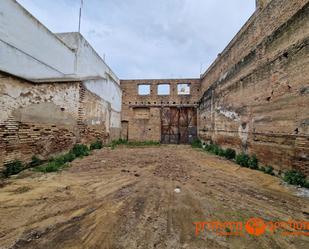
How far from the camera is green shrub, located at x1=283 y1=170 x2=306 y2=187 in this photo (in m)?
3.55

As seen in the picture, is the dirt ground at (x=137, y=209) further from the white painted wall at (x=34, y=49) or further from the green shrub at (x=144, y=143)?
the green shrub at (x=144, y=143)

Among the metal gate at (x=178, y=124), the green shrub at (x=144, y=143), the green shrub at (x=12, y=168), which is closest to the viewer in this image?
the green shrub at (x=12, y=168)

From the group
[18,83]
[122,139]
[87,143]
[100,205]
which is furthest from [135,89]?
[100,205]

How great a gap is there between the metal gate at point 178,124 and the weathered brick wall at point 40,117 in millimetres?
7499

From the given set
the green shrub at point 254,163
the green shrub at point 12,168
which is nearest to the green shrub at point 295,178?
the green shrub at point 254,163

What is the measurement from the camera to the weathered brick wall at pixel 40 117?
151 inches

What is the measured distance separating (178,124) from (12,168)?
11514 mm

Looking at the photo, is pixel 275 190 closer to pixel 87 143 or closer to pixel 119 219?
pixel 119 219

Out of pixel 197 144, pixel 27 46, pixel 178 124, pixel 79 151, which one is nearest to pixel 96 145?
pixel 79 151

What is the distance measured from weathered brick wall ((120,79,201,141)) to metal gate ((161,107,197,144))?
418 millimetres

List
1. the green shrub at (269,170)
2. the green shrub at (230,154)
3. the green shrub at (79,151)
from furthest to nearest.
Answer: the green shrub at (230,154), the green shrub at (79,151), the green shrub at (269,170)

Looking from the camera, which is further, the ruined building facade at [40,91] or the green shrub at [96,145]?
the green shrub at [96,145]

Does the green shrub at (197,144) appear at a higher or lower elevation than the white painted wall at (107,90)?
lower

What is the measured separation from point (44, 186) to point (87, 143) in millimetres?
4542
